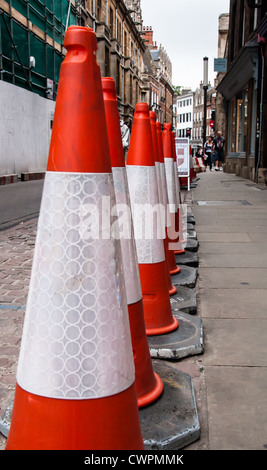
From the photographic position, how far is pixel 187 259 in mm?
4879

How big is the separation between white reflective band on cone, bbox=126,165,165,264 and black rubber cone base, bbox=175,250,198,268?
6.21 ft

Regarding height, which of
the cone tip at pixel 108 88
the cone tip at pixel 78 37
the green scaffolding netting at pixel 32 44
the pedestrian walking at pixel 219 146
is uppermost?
the green scaffolding netting at pixel 32 44

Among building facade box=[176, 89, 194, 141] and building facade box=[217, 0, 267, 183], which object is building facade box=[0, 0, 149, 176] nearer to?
building facade box=[217, 0, 267, 183]

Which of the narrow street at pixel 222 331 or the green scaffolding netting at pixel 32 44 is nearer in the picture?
the narrow street at pixel 222 331

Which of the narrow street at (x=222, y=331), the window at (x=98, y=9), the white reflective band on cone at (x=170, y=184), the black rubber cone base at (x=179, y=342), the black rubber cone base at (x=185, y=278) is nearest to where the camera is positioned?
the narrow street at (x=222, y=331)

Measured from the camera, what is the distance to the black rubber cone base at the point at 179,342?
8.50 feet

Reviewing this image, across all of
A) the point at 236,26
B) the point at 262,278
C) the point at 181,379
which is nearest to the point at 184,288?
the point at 262,278

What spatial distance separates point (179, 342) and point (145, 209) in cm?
82

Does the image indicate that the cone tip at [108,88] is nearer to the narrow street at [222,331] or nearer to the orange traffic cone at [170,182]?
the narrow street at [222,331]

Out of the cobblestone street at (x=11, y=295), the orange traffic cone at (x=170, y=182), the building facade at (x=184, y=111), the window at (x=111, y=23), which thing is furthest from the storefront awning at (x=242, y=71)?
the building facade at (x=184, y=111)

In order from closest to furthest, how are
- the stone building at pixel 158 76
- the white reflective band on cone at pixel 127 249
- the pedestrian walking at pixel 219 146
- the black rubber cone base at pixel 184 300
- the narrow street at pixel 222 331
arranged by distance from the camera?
the narrow street at pixel 222 331 < the white reflective band on cone at pixel 127 249 < the black rubber cone base at pixel 184 300 < the pedestrian walking at pixel 219 146 < the stone building at pixel 158 76

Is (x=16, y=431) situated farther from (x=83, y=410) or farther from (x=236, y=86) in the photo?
(x=236, y=86)

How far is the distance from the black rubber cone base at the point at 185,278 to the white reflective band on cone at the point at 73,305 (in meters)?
2.43

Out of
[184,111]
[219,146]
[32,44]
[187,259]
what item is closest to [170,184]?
[187,259]
